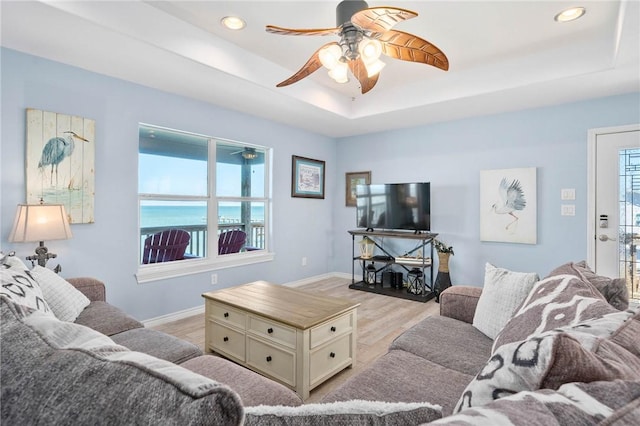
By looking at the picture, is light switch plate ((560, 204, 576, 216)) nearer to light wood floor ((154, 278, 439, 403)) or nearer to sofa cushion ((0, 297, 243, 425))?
light wood floor ((154, 278, 439, 403))

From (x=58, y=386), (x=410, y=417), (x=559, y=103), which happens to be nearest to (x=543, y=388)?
(x=410, y=417)

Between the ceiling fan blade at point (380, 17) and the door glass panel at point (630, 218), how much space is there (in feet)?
10.3

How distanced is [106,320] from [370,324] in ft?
7.53

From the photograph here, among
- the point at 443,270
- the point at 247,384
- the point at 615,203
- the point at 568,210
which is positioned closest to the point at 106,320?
the point at 247,384

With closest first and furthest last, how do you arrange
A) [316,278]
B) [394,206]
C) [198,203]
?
1. [198,203]
2. [394,206]
3. [316,278]

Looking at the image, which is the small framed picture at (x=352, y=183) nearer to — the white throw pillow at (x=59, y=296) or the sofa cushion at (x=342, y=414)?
the white throw pillow at (x=59, y=296)

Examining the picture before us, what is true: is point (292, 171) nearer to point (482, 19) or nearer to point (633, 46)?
point (482, 19)

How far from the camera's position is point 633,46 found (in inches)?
94.7

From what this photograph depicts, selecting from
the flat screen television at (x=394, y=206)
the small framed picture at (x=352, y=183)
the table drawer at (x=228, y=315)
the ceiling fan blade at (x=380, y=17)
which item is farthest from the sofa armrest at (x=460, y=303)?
the small framed picture at (x=352, y=183)

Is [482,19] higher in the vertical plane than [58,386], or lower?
higher

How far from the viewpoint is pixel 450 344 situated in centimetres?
169

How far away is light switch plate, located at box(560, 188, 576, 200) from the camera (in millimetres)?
3572

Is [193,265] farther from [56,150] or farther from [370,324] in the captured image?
[370,324]

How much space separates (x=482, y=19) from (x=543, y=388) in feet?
9.21
